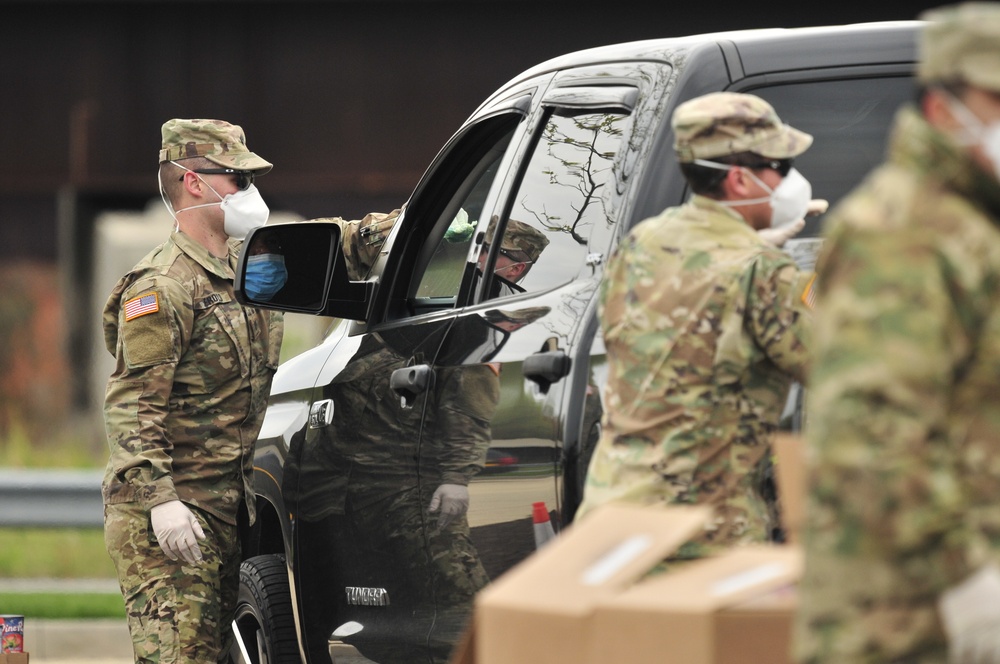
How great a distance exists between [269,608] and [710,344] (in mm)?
2731

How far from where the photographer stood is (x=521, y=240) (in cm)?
436

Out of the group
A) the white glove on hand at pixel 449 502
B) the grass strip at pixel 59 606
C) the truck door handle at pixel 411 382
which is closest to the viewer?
the white glove on hand at pixel 449 502

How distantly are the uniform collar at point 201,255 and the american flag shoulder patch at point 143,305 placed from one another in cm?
25

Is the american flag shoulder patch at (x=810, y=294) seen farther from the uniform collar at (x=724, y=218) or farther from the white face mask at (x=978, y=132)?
the white face mask at (x=978, y=132)

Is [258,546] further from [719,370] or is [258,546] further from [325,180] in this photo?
[325,180]

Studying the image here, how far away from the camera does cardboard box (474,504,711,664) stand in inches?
104

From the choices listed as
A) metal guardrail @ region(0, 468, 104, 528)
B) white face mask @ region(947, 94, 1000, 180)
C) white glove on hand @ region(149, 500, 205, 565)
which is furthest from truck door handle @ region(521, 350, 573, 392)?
metal guardrail @ region(0, 468, 104, 528)

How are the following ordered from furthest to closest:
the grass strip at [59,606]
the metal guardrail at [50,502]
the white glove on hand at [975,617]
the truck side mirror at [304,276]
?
1. the metal guardrail at [50,502]
2. the grass strip at [59,606]
3. the truck side mirror at [304,276]
4. the white glove on hand at [975,617]

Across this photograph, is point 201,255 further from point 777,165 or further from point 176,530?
point 777,165

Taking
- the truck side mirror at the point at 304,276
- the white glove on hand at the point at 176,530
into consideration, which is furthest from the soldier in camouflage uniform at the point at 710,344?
the white glove on hand at the point at 176,530

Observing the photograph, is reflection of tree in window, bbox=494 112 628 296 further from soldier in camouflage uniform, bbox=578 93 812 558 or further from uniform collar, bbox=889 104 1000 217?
uniform collar, bbox=889 104 1000 217

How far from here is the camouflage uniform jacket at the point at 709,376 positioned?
3.24 meters

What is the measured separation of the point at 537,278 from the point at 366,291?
3.91 feet

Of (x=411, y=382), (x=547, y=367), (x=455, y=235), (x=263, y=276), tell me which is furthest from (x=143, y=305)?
(x=547, y=367)
